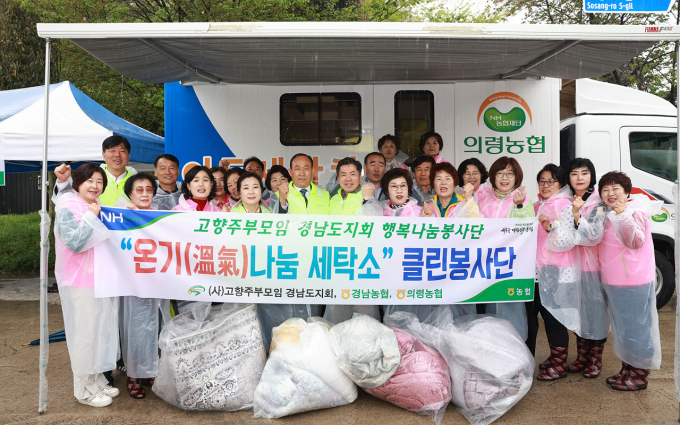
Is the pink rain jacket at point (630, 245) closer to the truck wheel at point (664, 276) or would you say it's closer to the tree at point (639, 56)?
the truck wheel at point (664, 276)

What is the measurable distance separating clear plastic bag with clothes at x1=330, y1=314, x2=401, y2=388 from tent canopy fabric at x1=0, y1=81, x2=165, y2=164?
3.77 meters

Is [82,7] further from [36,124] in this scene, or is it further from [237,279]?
[237,279]

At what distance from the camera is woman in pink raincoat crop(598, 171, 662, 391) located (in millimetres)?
3453

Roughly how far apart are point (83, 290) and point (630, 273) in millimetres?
4018

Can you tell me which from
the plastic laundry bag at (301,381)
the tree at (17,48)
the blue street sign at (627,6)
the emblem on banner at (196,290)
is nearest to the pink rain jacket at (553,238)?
the plastic laundry bag at (301,381)

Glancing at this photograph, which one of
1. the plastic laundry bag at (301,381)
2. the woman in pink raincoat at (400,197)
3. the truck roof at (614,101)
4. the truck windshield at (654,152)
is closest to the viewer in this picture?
the plastic laundry bag at (301,381)

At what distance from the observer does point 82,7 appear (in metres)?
9.09

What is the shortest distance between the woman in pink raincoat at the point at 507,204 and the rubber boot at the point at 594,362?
544mm

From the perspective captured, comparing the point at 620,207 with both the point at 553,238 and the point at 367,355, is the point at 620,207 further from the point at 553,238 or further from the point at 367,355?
the point at 367,355

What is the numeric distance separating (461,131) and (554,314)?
2445mm

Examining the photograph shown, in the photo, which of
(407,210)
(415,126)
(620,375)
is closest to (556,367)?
(620,375)

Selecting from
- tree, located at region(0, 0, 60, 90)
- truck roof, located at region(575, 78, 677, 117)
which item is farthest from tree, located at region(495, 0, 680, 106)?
tree, located at region(0, 0, 60, 90)

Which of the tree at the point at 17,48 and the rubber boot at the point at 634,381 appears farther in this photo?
the tree at the point at 17,48

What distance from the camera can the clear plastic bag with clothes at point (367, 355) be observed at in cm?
322
